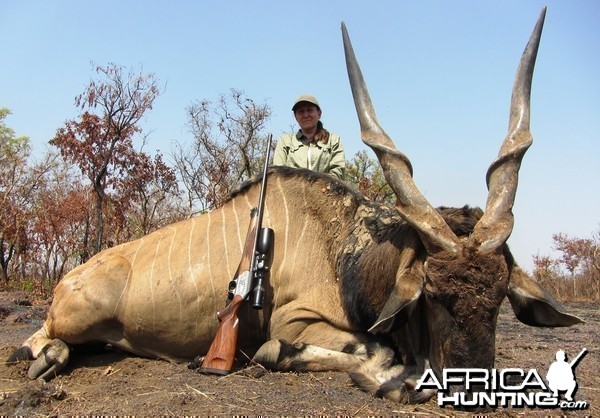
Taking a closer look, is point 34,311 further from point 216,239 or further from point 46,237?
point 46,237

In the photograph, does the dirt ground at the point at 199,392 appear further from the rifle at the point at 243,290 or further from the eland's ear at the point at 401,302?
the eland's ear at the point at 401,302

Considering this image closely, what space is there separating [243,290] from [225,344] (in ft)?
1.21

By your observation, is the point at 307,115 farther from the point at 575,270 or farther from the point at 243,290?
the point at 575,270

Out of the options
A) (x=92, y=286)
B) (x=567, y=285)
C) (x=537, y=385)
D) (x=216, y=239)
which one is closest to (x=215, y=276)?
(x=216, y=239)

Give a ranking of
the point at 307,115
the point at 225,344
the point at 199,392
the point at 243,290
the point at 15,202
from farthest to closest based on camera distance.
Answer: the point at 15,202 → the point at 307,115 → the point at 243,290 → the point at 225,344 → the point at 199,392

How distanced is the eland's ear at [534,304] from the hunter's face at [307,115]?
262cm

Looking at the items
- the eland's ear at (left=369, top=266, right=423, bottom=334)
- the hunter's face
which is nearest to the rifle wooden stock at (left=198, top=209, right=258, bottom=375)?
the eland's ear at (left=369, top=266, right=423, bottom=334)

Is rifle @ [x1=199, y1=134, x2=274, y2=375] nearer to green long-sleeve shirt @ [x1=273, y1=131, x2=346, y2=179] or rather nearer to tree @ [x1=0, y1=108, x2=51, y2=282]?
green long-sleeve shirt @ [x1=273, y1=131, x2=346, y2=179]

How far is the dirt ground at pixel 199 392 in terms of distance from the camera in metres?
2.73

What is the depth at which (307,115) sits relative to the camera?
5289 mm

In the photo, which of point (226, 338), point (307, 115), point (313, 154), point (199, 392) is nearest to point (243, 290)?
point (226, 338)

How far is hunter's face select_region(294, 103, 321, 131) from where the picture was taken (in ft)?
17.3

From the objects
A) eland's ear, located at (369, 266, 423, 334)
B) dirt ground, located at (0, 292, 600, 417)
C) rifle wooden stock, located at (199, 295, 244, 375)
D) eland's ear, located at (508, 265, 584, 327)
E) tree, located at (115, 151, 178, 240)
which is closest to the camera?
dirt ground, located at (0, 292, 600, 417)

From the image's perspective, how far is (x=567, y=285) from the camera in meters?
15.7
